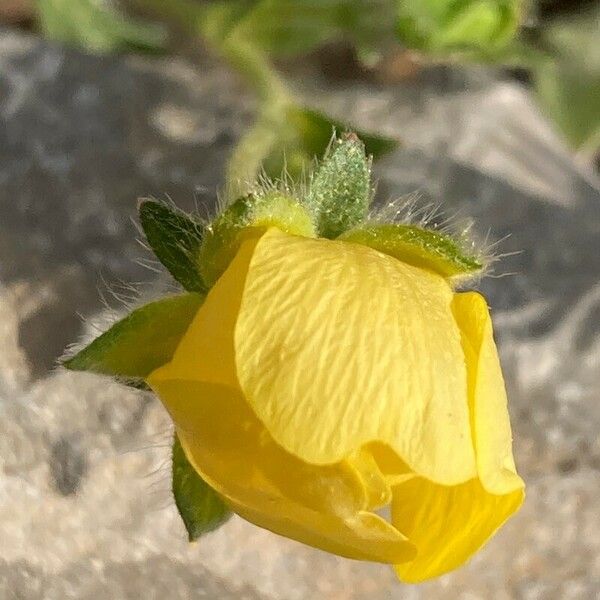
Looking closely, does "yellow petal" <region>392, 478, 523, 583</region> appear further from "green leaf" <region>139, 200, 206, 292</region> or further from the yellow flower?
"green leaf" <region>139, 200, 206, 292</region>

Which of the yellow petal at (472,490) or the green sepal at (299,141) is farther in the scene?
the green sepal at (299,141)

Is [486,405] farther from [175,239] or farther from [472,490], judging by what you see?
[175,239]

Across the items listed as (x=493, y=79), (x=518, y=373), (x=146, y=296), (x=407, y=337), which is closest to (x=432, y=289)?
(x=407, y=337)

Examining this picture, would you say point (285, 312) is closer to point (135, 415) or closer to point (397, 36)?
point (135, 415)

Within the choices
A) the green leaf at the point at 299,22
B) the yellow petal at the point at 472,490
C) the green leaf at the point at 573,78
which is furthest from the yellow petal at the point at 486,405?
the green leaf at the point at 573,78

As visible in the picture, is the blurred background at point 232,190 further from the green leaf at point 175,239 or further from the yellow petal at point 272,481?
the yellow petal at point 272,481

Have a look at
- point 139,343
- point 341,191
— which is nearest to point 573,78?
point 341,191
